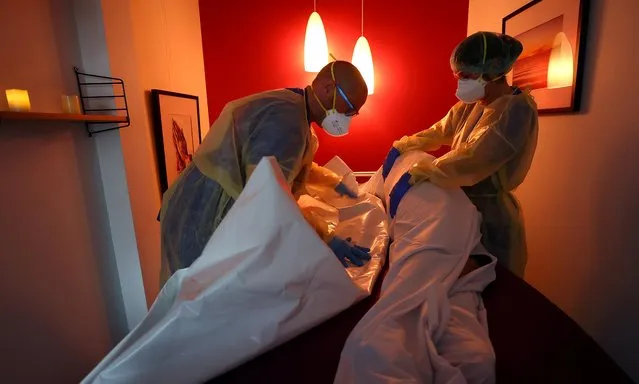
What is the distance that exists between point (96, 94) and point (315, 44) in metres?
1.26

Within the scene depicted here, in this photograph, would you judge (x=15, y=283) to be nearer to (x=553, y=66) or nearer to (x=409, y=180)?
(x=409, y=180)

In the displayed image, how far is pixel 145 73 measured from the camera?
1.67m

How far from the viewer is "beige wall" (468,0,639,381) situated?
1.15m

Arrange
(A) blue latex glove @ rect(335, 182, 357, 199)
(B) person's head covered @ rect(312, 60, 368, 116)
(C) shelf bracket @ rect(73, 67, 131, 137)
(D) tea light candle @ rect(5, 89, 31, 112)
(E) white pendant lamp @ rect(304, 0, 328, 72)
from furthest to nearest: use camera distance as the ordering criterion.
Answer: (E) white pendant lamp @ rect(304, 0, 328, 72), (A) blue latex glove @ rect(335, 182, 357, 199), (C) shelf bracket @ rect(73, 67, 131, 137), (B) person's head covered @ rect(312, 60, 368, 116), (D) tea light candle @ rect(5, 89, 31, 112)

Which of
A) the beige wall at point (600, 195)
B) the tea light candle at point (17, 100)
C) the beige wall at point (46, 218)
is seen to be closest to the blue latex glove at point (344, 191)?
the beige wall at point (600, 195)

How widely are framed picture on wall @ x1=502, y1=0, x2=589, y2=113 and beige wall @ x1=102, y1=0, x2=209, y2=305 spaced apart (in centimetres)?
176

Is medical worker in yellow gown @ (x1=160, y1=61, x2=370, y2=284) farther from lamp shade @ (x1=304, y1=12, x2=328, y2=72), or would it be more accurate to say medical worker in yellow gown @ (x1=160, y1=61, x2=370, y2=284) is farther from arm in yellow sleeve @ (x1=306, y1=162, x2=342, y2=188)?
lamp shade @ (x1=304, y1=12, x2=328, y2=72)

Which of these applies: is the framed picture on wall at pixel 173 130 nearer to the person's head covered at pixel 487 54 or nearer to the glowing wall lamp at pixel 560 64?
the person's head covered at pixel 487 54

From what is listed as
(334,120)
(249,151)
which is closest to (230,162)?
(249,151)

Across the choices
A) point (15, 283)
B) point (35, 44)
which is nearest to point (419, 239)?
point (15, 283)

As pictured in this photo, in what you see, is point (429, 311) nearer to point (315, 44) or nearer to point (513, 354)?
point (513, 354)

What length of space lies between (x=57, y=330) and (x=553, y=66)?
2.25 meters

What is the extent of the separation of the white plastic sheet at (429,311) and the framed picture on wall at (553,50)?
2.50 feet

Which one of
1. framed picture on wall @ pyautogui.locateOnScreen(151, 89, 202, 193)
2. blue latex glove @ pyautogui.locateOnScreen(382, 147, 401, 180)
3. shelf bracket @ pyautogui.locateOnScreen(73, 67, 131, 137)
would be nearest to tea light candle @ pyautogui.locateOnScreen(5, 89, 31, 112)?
shelf bracket @ pyautogui.locateOnScreen(73, 67, 131, 137)
